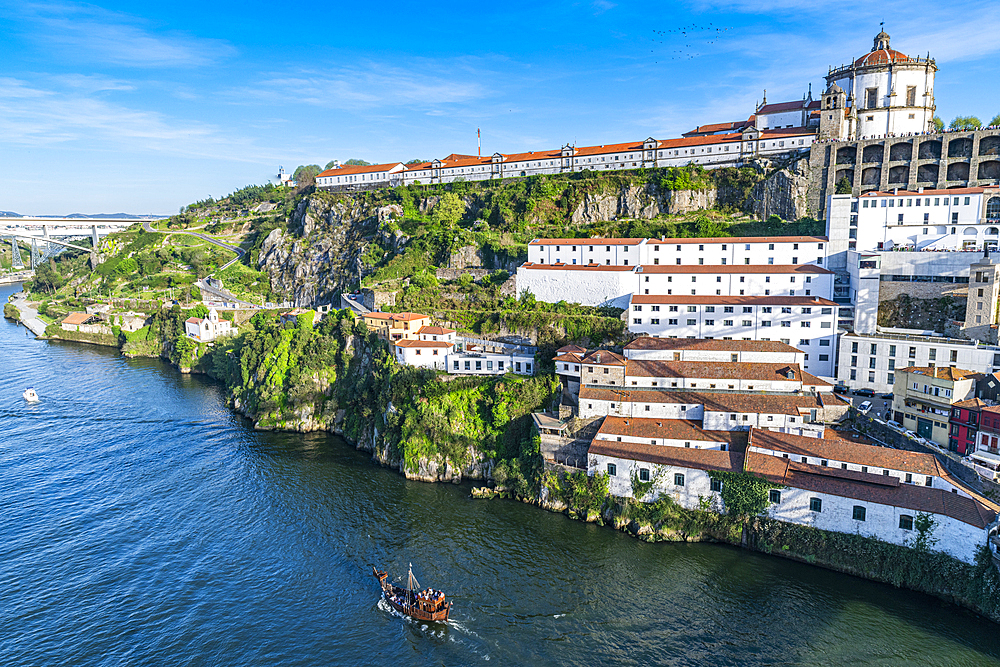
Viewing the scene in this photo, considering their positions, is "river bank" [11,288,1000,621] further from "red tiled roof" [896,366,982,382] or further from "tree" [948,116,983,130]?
"tree" [948,116,983,130]

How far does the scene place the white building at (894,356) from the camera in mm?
36750

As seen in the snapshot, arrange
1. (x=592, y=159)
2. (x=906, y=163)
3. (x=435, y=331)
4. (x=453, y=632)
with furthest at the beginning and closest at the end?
(x=592, y=159)
(x=906, y=163)
(x=435, y=331)
(x=453, y=632)

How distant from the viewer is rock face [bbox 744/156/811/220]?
2403 inches

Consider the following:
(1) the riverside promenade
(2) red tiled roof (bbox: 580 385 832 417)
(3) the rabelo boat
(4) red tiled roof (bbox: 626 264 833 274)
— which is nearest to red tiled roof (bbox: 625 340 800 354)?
(2) red tiled roof (bbox: 580 385 832 417)

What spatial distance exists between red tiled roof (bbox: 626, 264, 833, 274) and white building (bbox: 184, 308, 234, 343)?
176 feet

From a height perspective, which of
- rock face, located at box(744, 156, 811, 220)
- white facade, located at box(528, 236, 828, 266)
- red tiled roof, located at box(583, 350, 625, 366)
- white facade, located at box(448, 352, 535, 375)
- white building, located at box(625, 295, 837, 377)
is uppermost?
rock face, located at box(744, 156, 811, 220)

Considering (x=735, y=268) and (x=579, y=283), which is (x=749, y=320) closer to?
(x=735, y=268)

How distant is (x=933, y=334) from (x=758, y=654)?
101ft

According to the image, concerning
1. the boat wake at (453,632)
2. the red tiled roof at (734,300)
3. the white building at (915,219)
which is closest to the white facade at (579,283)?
the red tiled roof at (734,300)

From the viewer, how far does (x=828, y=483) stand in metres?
30.3

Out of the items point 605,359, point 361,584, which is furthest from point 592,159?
point 361,584

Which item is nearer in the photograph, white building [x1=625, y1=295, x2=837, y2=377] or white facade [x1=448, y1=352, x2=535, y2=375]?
white building [x1=625, y1=295, x2=837, y2=377]

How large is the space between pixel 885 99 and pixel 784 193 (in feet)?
54.7

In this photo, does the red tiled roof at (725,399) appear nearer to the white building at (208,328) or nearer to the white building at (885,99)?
the white building at (885,99)
